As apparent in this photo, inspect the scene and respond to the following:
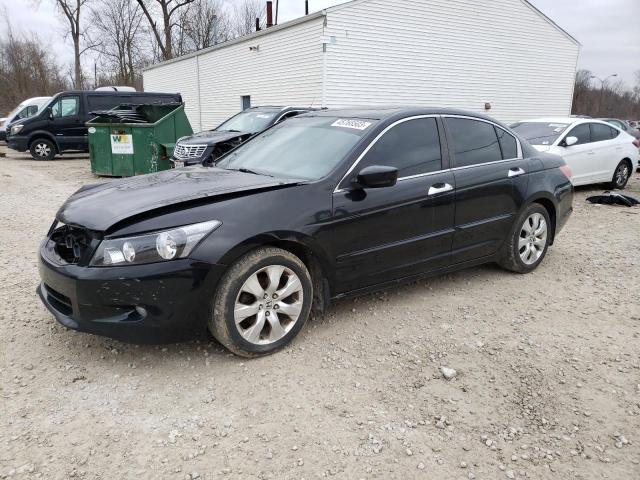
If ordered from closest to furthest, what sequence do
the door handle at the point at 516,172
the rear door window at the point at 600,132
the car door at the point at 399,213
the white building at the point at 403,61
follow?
the car door at the point at 399,213, the door handle at the point at 516,172, the rear door window at the point at 600,132, the white building at the point at 403,61

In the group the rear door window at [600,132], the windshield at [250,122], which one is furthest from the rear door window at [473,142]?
the rear door window at [600,132]

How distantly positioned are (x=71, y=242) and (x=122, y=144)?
8881 mm

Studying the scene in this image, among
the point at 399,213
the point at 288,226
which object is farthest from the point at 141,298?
the point at 399,213

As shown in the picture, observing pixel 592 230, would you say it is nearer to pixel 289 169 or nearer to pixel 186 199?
pixel 289 169

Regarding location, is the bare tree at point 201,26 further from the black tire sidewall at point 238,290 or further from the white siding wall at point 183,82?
the black tire sidewall at point 238,290

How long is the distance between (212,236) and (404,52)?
1478 cm

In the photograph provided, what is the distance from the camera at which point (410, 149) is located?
3.89 metres

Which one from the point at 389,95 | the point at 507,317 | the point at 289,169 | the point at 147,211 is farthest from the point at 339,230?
the point at 389,95

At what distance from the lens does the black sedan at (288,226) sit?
2824 millimetres

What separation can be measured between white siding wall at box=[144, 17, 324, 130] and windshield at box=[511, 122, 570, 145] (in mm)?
6678

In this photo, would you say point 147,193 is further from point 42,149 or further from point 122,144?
point 42,149

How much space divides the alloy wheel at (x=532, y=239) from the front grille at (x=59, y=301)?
3835 mm

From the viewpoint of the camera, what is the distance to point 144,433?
8.14ft

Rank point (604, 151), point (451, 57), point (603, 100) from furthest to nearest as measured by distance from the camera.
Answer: point (603, 100), point (451, 57), point (604, 151)
